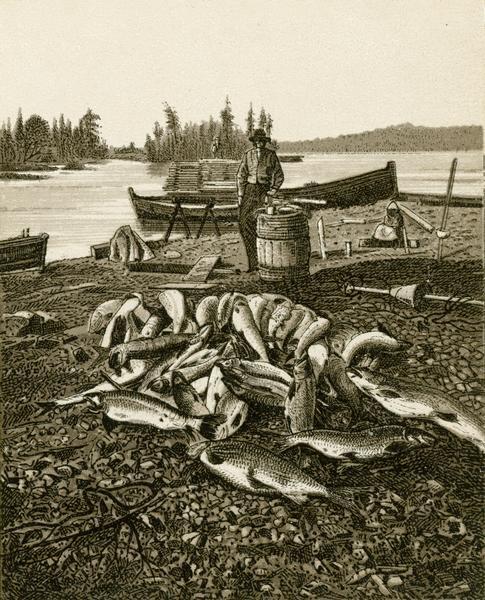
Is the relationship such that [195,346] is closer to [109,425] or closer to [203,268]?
[203,268]

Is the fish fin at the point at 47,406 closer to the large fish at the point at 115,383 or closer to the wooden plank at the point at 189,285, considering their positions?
the large fish at the point at 115,383

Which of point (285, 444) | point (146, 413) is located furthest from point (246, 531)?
point (146, 413)

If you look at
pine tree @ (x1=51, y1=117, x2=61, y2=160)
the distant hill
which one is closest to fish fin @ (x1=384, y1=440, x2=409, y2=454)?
the distant hill

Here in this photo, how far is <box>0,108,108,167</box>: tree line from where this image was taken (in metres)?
6.60

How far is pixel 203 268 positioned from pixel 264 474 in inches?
87.0

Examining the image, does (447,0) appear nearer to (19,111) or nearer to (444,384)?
(444,384)

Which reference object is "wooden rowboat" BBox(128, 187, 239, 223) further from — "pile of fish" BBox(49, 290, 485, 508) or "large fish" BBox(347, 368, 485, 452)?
"large fish" BBox(347, 368, 485, 452)

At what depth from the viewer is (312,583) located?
552 centimetres

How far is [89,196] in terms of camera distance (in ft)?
22.5

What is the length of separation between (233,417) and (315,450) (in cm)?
83

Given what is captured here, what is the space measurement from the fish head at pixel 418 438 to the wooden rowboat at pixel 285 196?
235 centimetres

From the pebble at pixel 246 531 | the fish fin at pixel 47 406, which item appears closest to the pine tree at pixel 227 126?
the fish fin at pixel 47 406

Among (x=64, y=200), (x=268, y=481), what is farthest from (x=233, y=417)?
(x=64, y=200)

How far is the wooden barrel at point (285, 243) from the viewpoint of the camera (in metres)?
6.46
